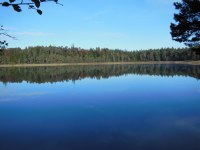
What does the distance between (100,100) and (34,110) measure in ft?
11.2

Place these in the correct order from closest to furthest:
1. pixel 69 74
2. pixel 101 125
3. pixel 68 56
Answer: pixel 101 125
pixel 69 74
pixel 68 56

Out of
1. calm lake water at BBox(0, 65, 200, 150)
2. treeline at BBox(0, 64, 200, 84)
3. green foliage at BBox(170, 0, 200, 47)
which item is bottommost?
calm lake water at BBox(0, 65, 200, 150)

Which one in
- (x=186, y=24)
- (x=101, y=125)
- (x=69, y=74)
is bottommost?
(x=101, y=125)

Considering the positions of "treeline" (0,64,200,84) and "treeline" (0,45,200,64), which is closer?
"treeline" (0,64,200,84)

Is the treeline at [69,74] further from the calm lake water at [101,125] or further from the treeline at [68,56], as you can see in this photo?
the treeline at [68,56]

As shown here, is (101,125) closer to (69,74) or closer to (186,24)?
(186,24)

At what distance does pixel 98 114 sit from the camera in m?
6.96

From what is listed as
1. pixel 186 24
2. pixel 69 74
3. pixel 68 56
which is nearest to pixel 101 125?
pixel 186 24

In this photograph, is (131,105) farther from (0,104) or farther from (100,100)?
(0,104)

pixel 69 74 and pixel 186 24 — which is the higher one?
pixel 186 24

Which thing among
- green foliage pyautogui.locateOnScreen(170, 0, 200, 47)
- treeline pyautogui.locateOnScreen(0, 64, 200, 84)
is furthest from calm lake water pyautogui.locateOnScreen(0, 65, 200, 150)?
treeline pyautogui.locateOnScreen(0, 64, 200, 84)

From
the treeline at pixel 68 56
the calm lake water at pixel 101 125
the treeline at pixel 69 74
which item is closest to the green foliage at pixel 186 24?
the calm lake water at pixel 101 125

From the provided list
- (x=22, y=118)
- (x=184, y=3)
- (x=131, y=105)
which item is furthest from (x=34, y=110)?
(x=184, y=3)

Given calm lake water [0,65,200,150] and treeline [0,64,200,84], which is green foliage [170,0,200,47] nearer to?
calm lake water [0,65,200,150]
